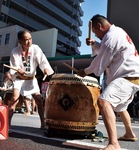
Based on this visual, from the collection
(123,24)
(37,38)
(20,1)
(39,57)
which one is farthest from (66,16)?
(39,57)

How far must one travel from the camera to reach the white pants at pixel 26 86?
3.72 meters

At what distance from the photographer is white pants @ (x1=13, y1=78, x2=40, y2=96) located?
12.2 feet

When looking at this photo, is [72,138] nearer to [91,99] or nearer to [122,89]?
[91,99]

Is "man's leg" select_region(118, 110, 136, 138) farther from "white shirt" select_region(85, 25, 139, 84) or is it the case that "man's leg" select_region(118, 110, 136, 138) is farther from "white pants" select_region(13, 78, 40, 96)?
"white pants" select_region(13, 78, 40, 96)

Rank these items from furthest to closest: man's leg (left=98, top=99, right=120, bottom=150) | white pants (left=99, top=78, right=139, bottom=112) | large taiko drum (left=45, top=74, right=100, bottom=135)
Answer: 1. large taiko drum (left=45, top=74, right=100, bottom=135)
2. white pants (left=99, top=78, right=139, bottom=112)
3. man's leg (left=98, top=99, right=120, bottom=150)

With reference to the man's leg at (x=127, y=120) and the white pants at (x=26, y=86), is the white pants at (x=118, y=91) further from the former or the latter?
the white pants at (x=26, y=86)

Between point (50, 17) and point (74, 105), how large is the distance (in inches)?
1669

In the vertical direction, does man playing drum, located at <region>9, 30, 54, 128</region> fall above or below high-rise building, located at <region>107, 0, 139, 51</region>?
below

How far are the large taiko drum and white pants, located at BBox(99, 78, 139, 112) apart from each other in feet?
2.15

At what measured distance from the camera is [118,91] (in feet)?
8.31

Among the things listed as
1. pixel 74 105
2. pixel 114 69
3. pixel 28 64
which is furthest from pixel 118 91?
pixel 28 64

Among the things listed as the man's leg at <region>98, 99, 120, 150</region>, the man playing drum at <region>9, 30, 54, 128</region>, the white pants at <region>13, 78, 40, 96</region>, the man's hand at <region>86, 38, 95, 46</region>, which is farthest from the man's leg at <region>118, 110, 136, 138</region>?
the white pants at <region>13, 78, 40, 96</region>

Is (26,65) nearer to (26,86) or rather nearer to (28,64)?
(28,64)

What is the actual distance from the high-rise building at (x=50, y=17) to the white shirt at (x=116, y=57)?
27.1 meters
